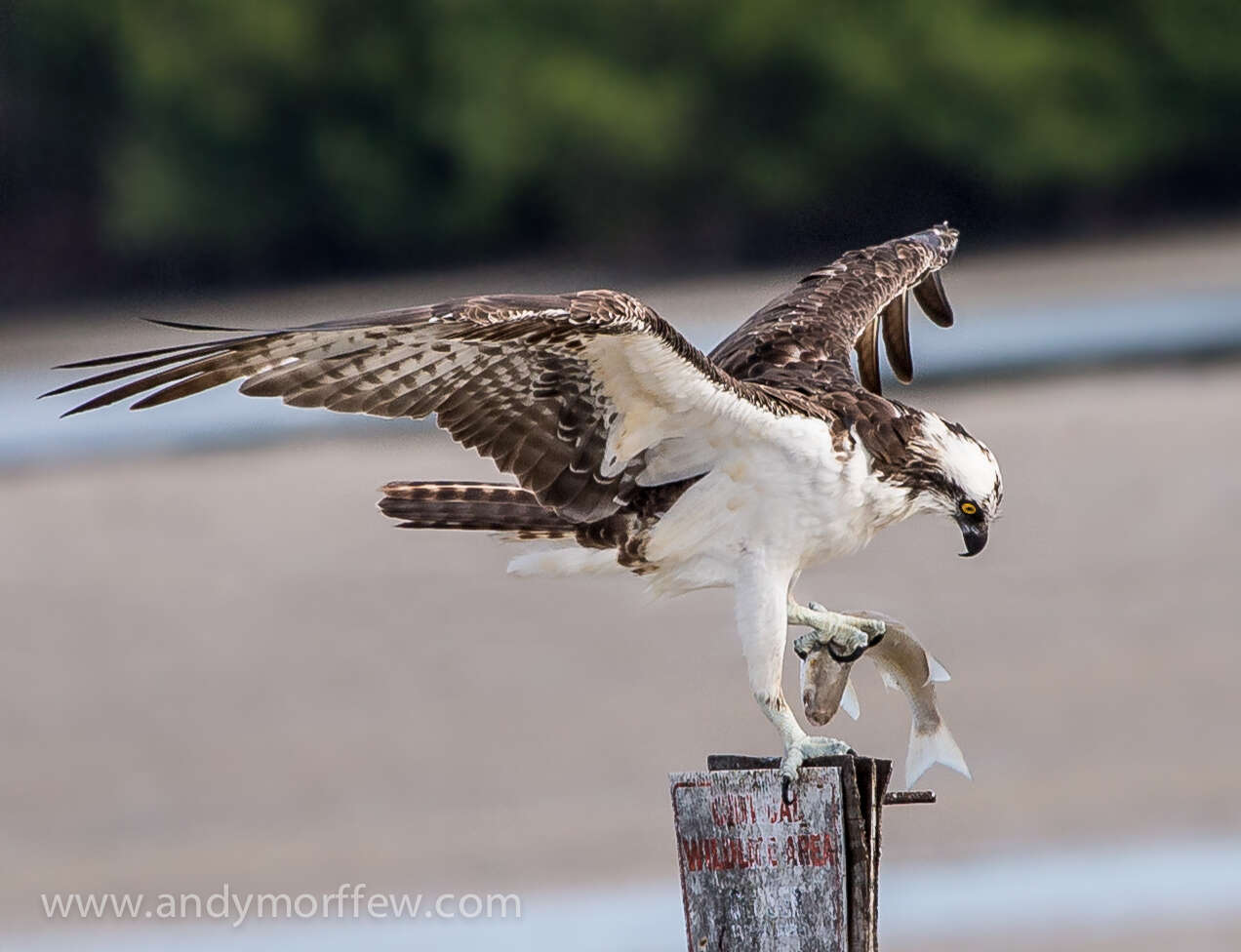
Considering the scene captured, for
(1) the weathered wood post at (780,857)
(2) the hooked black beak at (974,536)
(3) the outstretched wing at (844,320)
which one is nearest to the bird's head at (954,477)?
(2) the hooked black beak at (974,536)

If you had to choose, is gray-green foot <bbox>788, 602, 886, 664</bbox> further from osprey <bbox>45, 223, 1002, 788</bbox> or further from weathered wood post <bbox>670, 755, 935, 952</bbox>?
weathered wood post <bbox>670, 755, 935, 952</bbox>

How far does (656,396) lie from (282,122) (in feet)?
78.5

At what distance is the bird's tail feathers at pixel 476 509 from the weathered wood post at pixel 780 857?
4.13 feet

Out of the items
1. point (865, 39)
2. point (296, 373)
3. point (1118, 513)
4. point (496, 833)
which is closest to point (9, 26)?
point (865, 39)

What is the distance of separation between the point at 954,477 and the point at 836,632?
52 cm

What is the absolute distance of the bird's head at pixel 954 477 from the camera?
5.32m

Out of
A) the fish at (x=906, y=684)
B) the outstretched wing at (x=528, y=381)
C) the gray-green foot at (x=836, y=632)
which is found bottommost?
the fish at (x=906, y=684)

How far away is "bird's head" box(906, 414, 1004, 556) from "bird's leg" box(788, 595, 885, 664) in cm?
41

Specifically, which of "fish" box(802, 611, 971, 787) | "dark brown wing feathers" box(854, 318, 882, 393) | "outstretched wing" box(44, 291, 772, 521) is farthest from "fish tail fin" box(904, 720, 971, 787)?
"dark brown wing feathers" box(854, 318, 882, 393)

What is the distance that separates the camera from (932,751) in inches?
201

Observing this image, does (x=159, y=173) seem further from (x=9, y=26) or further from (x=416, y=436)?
(x=416, y=436)

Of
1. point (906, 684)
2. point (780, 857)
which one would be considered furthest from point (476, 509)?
point (780, 857)

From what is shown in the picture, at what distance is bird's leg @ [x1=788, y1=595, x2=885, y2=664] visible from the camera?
5059 mm

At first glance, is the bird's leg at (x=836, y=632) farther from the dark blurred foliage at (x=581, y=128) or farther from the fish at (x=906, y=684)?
the dark blurred foliage at (x=581, y=128)
